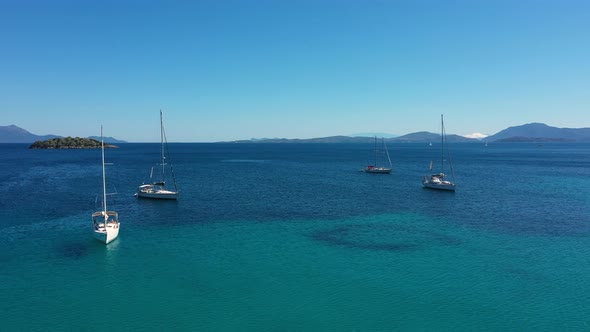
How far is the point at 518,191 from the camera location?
82.3 meters

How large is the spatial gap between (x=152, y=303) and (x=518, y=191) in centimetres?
8204

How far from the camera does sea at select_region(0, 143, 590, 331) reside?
2614 centimetres

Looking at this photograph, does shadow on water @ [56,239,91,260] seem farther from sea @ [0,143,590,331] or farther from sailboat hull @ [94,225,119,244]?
sailboat hull @ [94,225,119,244]

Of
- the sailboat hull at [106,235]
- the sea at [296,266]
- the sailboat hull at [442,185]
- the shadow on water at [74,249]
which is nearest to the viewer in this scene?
the sea at [296,266]

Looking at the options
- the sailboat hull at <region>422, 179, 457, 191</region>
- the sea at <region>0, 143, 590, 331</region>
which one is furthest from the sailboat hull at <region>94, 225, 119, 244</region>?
the sailboat hull at <region>422, 179, 457, 191</region>

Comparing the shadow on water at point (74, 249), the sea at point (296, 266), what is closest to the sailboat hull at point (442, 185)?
the sea at point (296, 266)

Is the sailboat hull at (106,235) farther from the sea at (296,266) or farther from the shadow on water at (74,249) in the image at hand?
the shadow on water at (74,249)

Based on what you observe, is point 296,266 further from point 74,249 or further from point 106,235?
point 74,249

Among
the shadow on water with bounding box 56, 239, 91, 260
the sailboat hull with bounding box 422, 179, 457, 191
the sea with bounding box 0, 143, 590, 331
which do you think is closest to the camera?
the sea with bounding box 0, 143, 590, 331

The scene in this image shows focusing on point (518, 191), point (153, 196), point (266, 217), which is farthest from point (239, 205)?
point (518, 191)

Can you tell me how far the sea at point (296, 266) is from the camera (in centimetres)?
A: 2614

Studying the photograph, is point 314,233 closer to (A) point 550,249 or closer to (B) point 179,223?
(B) point 179,223

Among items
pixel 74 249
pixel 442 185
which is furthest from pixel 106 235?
pixel 442 185

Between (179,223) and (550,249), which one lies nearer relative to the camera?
(550,249)
